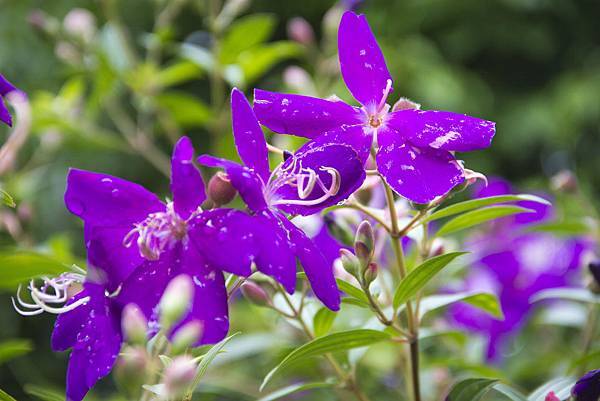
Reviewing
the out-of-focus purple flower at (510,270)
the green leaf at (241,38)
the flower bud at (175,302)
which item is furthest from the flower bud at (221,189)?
the green leaf at (241,38)

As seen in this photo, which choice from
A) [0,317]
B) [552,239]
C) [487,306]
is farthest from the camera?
[0,317]

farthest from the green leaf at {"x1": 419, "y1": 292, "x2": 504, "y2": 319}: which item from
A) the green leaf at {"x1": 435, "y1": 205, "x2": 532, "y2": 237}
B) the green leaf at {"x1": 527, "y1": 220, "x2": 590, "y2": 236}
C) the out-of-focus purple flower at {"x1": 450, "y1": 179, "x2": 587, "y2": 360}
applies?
the out-of-focus purple flower at {"x1": 450, "y1": 179, "x2": 587, "y2": 360}

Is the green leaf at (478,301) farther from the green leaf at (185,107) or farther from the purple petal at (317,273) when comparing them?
the green leaf at (185,107)

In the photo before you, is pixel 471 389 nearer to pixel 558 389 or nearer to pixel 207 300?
pixel 558 389

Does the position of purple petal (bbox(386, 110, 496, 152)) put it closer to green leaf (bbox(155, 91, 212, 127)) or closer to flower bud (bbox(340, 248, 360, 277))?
flower bud (bbox(340, 248, 360, 277))

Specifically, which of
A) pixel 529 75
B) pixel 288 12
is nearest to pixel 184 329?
pixel 288 12

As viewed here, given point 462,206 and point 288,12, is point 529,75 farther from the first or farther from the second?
point 462,206
